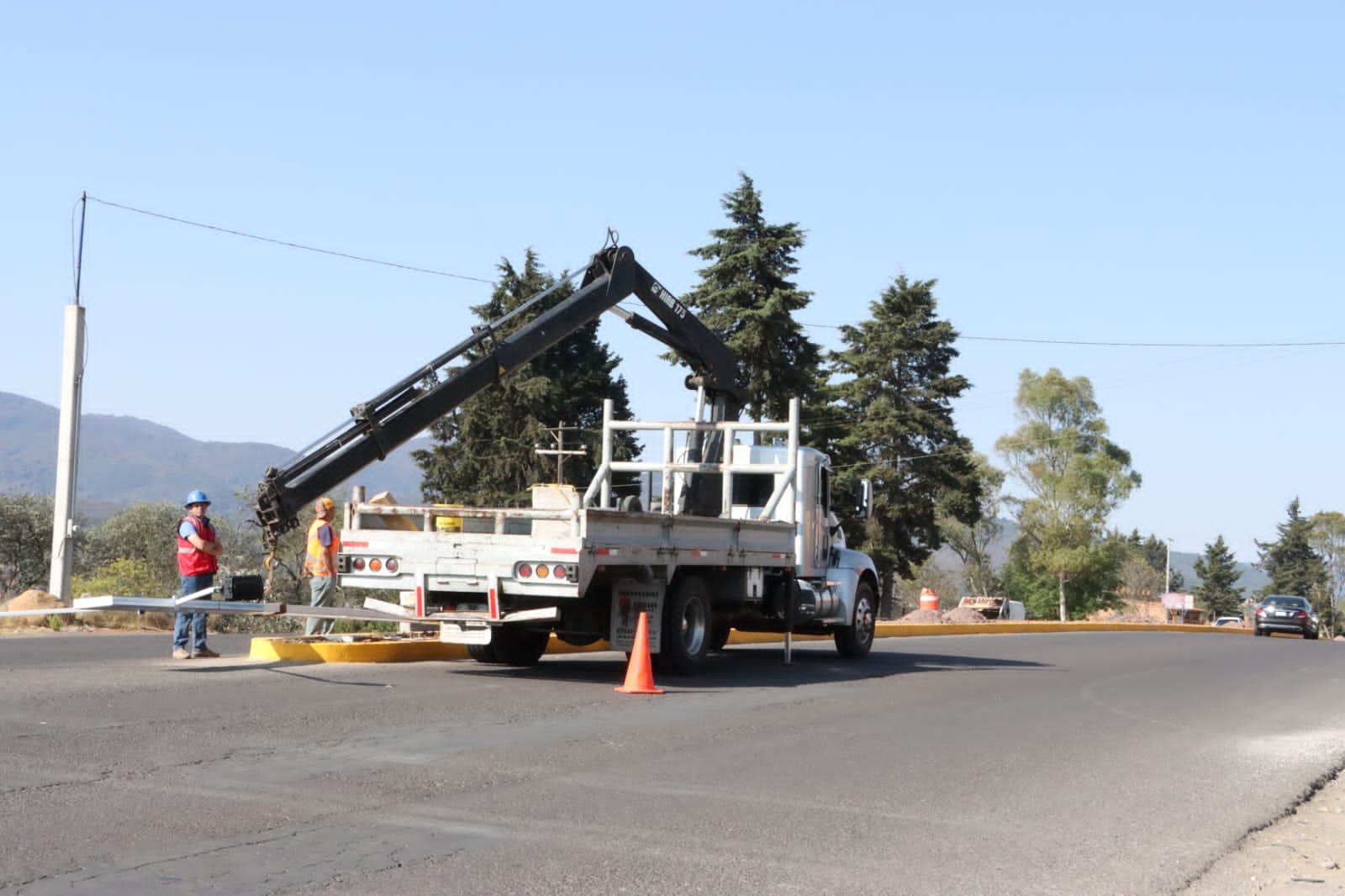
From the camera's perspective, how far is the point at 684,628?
14.8 meters

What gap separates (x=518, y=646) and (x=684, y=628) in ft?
6.41

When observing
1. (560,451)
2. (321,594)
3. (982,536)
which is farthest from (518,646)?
(982,536)

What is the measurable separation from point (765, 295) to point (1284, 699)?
3525 cm

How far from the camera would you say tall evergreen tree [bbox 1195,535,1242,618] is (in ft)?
397

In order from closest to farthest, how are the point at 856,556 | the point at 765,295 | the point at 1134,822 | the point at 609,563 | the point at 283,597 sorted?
the point at 1134,822 < the point at 609,563 < the point at 856,556 < the point at 283,597 < the point at 765,295


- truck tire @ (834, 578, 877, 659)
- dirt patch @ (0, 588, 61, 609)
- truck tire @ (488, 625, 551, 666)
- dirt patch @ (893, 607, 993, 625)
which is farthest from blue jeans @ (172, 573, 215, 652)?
dirt patch @ (893, 607, 993, 625)

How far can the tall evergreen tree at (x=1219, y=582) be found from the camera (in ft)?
397

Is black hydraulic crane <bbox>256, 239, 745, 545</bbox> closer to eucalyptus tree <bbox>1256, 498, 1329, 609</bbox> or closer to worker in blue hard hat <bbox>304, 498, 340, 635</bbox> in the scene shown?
worker in blue hard hat <bbox>304, 498, 340, 635</bbox>

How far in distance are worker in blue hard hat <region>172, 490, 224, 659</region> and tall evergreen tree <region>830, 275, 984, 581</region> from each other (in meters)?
44.7

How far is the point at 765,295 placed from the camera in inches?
1984

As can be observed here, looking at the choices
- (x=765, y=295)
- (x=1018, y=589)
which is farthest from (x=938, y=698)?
(x=1018, y=589)

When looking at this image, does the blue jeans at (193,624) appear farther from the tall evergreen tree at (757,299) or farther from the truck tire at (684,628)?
the tall evergreen tree at (757,299)

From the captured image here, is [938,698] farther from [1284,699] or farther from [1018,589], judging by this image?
[1018,589]

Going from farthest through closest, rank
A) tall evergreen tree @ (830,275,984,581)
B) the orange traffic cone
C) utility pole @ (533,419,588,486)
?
tall evergreen tree @ (830,275,984,581) < utility pole @ (533,419,588,486) < the orange traffic cone
